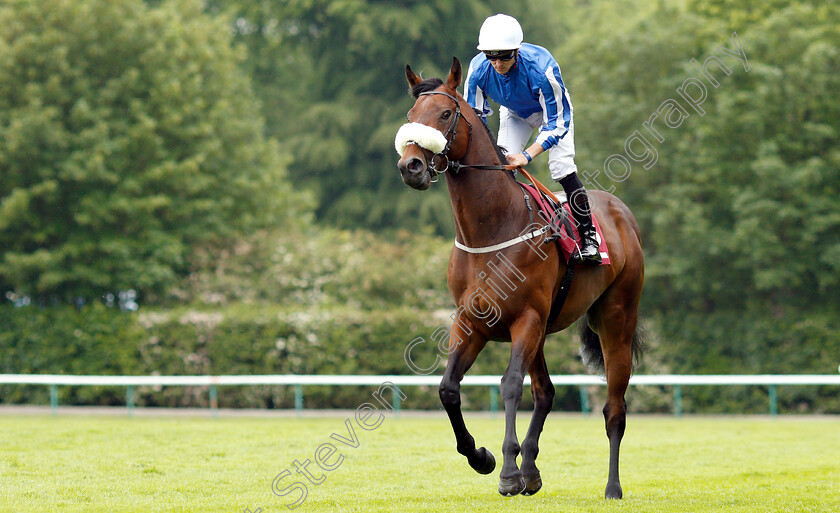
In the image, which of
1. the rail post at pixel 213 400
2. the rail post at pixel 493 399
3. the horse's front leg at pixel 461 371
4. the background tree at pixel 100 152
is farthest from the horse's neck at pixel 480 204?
Answer: the background tree at pixel 100 152

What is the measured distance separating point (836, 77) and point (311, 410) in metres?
11.7

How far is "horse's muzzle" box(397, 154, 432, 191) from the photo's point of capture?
5.90 meters

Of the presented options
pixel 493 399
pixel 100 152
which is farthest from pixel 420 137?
pixel 100 152

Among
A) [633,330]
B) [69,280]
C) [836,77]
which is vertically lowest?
[69,280]

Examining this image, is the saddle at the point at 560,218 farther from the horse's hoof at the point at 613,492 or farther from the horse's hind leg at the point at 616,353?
the horse's hoof at the point at 613,492

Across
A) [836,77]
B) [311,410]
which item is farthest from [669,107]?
[311,410]

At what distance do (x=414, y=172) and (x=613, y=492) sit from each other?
2931 millimetres

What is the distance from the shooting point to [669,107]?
21.5m

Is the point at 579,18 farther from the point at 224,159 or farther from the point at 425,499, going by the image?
the point at 425,499

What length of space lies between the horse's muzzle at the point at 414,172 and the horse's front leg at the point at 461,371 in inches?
42.4

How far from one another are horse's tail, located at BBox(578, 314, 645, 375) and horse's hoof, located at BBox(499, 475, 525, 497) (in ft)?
7.57

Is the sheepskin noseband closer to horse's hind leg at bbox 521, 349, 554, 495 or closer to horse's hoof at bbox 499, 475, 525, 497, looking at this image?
horse's hind leg at bbox 521, 349, 554, 495

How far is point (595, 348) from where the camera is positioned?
331 inches

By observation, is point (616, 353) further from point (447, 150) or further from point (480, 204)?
point (447, 150)
